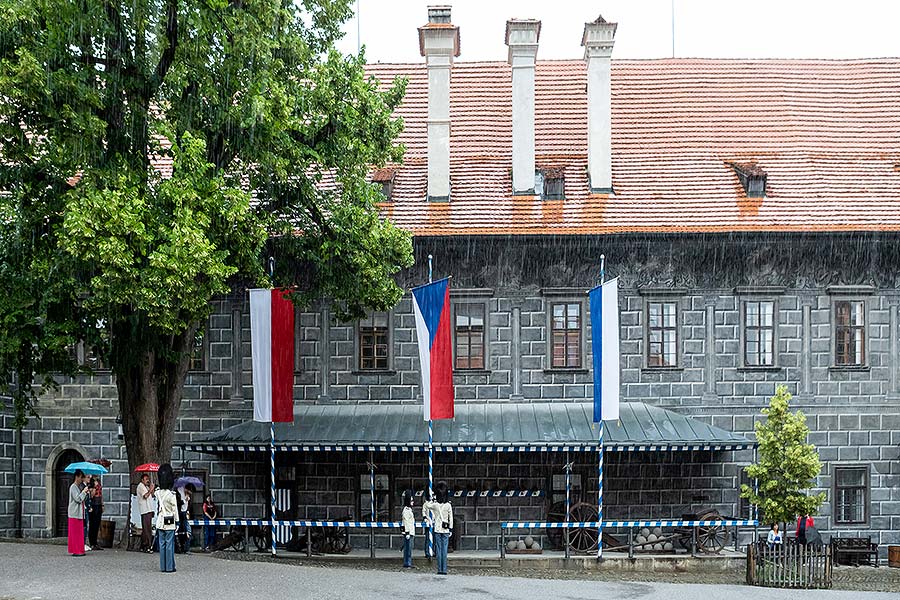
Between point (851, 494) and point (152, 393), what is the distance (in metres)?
15.3

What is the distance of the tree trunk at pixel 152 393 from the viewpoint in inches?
916

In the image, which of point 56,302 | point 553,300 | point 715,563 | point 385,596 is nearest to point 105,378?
point 56,302

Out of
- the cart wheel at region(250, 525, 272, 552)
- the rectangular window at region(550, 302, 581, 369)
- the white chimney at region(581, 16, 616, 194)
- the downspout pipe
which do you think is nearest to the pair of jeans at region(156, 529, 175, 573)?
the cart wheel at region(250, 525, 272, 552)

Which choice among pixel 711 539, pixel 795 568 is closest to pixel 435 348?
pixel 711 539

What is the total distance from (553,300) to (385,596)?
35.0 ft

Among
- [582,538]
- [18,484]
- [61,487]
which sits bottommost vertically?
[582,538]

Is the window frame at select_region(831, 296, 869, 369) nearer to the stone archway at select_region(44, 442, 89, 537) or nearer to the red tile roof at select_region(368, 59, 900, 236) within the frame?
the red tile roof at select_region(368, 59, 900, 236)

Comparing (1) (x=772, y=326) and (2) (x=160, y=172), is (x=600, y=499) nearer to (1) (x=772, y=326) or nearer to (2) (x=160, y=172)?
(1) (x=772, y=326)

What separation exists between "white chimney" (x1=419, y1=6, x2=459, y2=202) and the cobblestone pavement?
30.5 ft

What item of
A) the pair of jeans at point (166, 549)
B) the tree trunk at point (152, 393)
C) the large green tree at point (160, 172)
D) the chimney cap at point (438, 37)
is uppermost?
the chimney cap at point (438, 37)

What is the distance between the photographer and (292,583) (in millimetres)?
Answer: 20156

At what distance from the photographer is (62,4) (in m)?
20.4

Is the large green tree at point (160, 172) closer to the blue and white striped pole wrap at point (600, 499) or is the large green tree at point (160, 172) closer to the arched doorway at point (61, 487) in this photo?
the blue and white striped pole wrap at point (600, 499)

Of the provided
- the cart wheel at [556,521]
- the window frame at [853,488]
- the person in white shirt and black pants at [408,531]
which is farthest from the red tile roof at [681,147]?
the person in white shirt and black pants at [408,531]
